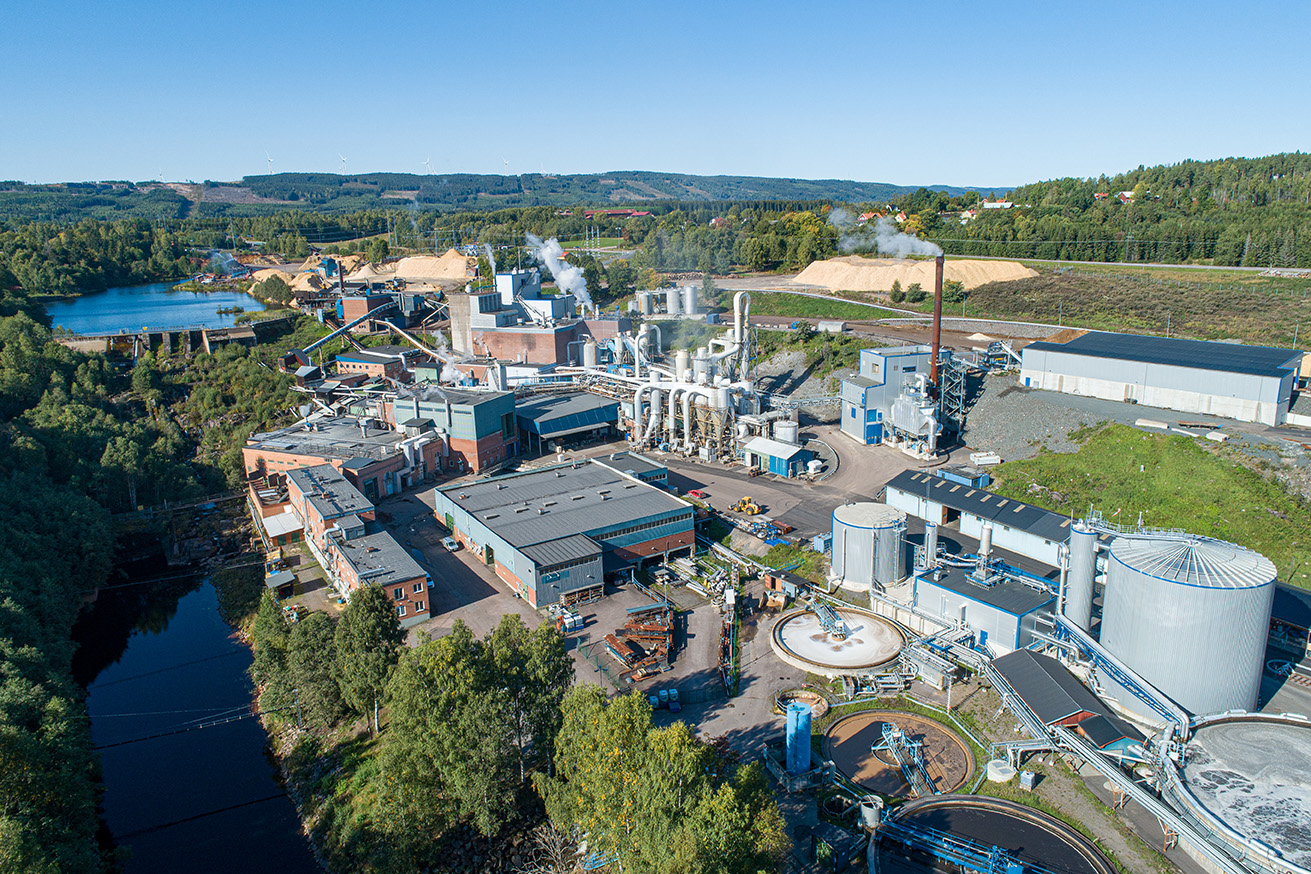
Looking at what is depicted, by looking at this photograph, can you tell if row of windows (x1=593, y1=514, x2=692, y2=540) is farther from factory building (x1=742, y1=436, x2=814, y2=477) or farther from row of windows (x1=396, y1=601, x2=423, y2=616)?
factory building (x1=742, y1=436, x2=814, y2=477)

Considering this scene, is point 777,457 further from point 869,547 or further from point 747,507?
point 869,547

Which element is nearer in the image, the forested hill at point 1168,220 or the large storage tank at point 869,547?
the large storage tank at point 869,547

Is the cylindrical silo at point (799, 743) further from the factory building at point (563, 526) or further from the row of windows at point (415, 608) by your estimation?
the row of windows at point (415, 608)

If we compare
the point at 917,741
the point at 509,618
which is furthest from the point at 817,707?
Answer: the point at 509,618

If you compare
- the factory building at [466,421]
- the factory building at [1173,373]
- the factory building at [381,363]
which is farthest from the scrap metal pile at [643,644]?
the factory building at [381,363]

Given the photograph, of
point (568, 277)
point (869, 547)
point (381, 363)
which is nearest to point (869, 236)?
point (568, 277)

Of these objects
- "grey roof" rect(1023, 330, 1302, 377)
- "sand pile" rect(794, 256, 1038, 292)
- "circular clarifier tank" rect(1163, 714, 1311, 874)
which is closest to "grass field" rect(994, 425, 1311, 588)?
"grey roof" rect(1023, 330, 1302, 377)

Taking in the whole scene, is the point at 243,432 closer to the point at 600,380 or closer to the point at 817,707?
the point at 600,380
